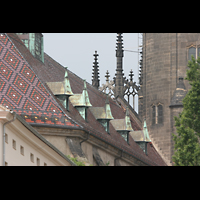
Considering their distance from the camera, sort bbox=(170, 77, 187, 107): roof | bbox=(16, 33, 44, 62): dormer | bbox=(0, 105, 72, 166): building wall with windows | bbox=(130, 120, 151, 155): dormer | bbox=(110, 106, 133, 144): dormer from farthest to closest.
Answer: bbox=(170, 77, 187, 107): roof < bbox=(130, 120, 151, 155): dormer < bbox=(110, 106, 133, 144): dormer < bbox=(16, 33, 44, 62): dormer < bbox=(0, 105, 72, 166): building wall with windows

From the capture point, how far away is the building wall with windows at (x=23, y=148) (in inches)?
698

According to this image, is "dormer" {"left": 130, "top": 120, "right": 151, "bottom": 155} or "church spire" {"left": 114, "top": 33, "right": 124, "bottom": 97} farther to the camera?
"church spire" {"left": 114, "top": 33, "right": 124, "bottom": 97}

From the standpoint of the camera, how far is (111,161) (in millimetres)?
37281

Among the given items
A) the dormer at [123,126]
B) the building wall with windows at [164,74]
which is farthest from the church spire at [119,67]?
the dormer at [123,126]

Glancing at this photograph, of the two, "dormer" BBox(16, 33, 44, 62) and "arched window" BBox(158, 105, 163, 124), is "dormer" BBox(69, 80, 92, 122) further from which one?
"arched window" BBox(158, 105, 163, 124)

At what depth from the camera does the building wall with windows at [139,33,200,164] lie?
51.3 meters

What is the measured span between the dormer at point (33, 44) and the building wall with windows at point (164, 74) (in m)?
16.6

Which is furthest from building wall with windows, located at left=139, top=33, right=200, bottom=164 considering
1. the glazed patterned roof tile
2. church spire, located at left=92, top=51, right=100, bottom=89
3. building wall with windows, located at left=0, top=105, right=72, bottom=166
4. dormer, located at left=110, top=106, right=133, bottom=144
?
building wall with windows, located at left=0, top=105, right=72, bottom=166

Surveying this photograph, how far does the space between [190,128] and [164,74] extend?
20.5 metres

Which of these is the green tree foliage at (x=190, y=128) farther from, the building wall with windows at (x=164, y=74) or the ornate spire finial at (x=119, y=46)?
the ornate spire finial at (x=119, y=46)

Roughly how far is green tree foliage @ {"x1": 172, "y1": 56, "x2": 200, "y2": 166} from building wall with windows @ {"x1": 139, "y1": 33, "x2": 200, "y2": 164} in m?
17.3
